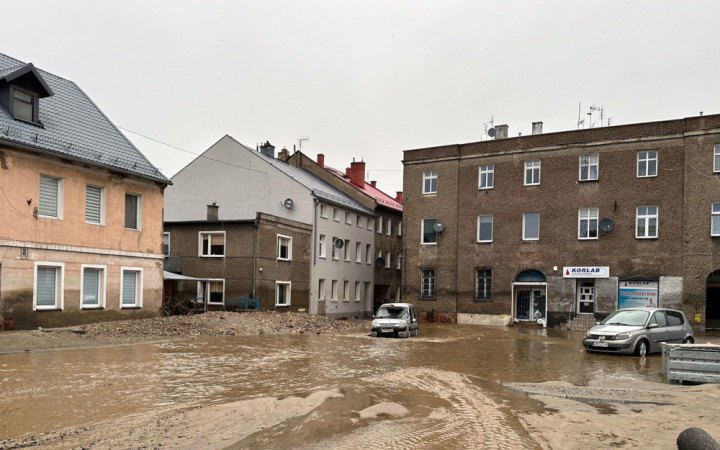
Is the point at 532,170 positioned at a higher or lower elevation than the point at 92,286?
higher

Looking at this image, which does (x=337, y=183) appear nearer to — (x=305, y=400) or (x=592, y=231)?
(x=592, y=231)

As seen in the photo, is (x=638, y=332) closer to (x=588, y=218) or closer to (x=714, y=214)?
(x=714, y=214)

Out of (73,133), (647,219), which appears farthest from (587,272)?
(73,133)

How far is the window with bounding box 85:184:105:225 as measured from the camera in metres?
24.2

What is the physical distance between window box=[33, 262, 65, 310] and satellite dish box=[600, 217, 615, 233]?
27777 mm

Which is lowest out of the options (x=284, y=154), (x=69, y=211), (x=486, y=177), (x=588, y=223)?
(x=69, y=211)

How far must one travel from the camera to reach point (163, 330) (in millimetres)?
23922

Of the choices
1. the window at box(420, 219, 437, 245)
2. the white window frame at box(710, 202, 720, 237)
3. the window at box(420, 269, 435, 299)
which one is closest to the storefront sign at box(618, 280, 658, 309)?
the white window frame at box(710, 202, 720, 237)

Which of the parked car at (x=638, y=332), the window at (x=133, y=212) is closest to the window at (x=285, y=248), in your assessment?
the window at (x=133, y=212)

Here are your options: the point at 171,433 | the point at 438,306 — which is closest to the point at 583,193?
the point at 438,306

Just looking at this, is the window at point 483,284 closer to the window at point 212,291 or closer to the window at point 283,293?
the window at point 283,293

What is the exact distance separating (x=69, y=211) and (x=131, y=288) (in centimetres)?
470

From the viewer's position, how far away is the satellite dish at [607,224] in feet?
115

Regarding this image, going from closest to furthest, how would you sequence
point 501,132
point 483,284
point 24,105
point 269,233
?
point 24,105 < point 269,233 < point 483,284 < point 501,132
